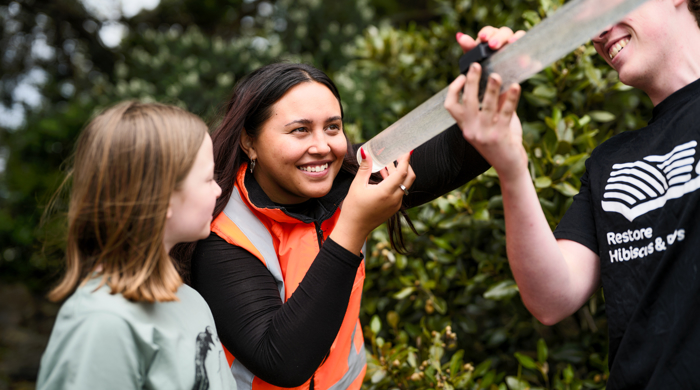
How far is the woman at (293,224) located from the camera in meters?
1.23

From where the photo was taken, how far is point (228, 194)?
153cm

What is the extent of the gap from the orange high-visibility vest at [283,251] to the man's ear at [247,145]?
0.23 ft

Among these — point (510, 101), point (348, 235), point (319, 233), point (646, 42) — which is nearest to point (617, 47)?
point (646, 42)

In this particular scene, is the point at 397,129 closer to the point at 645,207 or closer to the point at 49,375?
the point at 645,207

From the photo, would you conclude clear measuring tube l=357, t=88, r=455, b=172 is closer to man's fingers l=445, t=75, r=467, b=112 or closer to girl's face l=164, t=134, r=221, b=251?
man's fingers l=445, t=75, r=467, b=112

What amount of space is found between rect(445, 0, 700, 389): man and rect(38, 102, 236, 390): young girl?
64 cm

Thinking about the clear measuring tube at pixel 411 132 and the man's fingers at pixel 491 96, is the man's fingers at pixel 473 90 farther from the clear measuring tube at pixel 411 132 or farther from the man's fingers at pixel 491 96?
the clear measuring tube at pixel 411 132

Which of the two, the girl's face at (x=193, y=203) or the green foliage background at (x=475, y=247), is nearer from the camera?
the girl's face at (x=193, y=203)

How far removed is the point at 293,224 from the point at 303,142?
270mm

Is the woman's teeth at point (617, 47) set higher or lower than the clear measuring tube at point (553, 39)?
lower

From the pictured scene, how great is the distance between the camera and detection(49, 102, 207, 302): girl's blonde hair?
1.07 metres

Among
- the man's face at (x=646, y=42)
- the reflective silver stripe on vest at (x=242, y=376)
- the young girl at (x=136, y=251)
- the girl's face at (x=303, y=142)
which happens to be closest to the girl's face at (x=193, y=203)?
the young girl at (x=136, y=251)

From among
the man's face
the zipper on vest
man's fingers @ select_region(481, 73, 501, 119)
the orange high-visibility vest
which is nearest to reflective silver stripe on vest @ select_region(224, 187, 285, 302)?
the orange high-visibility vest

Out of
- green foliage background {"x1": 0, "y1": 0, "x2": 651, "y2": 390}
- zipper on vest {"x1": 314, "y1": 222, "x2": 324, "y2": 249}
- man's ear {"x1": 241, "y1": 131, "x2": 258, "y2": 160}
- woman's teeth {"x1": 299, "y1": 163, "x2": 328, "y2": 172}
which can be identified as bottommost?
green foliage background {"x1": 0, "y1": 0, "x2": 651, "y2": 390}
